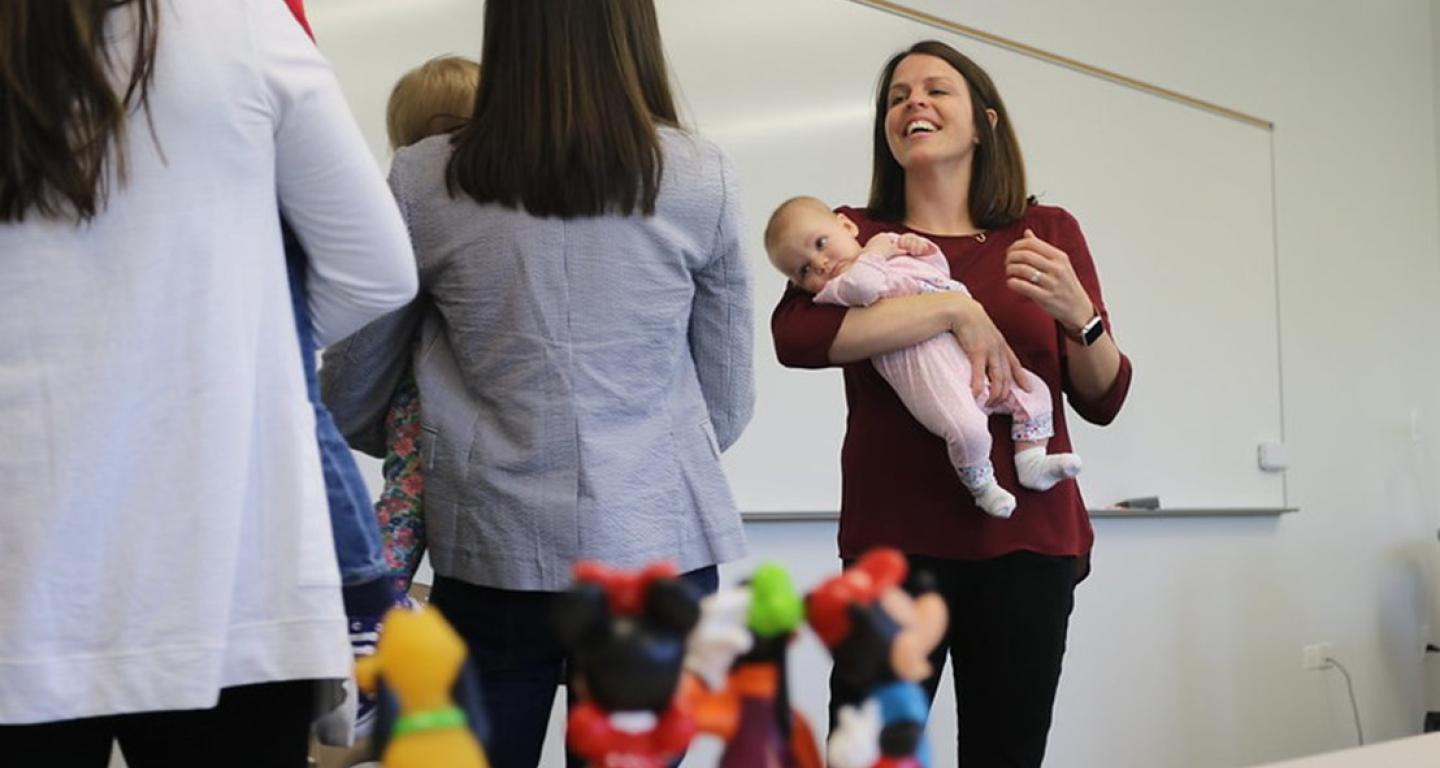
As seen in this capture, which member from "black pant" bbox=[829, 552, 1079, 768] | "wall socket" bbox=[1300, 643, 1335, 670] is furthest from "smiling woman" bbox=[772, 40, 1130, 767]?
"wall socket" bbox=[1300, 643, 1335, 670]

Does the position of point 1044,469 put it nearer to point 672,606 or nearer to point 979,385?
point 979,385

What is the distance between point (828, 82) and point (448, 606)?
2.10 meters

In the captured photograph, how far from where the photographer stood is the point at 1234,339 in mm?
4152

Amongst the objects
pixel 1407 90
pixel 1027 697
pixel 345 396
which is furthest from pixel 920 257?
pixel 1407 90

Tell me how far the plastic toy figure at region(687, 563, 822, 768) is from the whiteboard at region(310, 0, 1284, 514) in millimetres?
2105

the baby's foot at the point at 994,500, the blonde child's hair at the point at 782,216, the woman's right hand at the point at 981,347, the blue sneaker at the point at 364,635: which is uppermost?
the blonde child's hair at the point at 782,216

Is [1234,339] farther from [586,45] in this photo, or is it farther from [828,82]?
[586,45]

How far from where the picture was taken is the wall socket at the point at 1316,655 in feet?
14.2

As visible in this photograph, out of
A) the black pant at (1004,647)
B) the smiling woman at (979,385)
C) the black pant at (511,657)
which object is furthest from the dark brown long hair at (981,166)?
the black pant at (511,657)

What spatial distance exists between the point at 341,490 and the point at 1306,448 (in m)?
3.90

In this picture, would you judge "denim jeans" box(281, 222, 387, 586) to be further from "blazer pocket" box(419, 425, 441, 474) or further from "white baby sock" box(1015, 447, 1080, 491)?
"white baby sock" box(1015, 447, 1080, 491)

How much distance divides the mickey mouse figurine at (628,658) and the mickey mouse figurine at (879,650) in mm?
68

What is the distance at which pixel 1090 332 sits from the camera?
5.76 feet

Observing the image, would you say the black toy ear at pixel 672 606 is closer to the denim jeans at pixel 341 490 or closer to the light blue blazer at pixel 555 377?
the denim jeans at pixel 341 490
